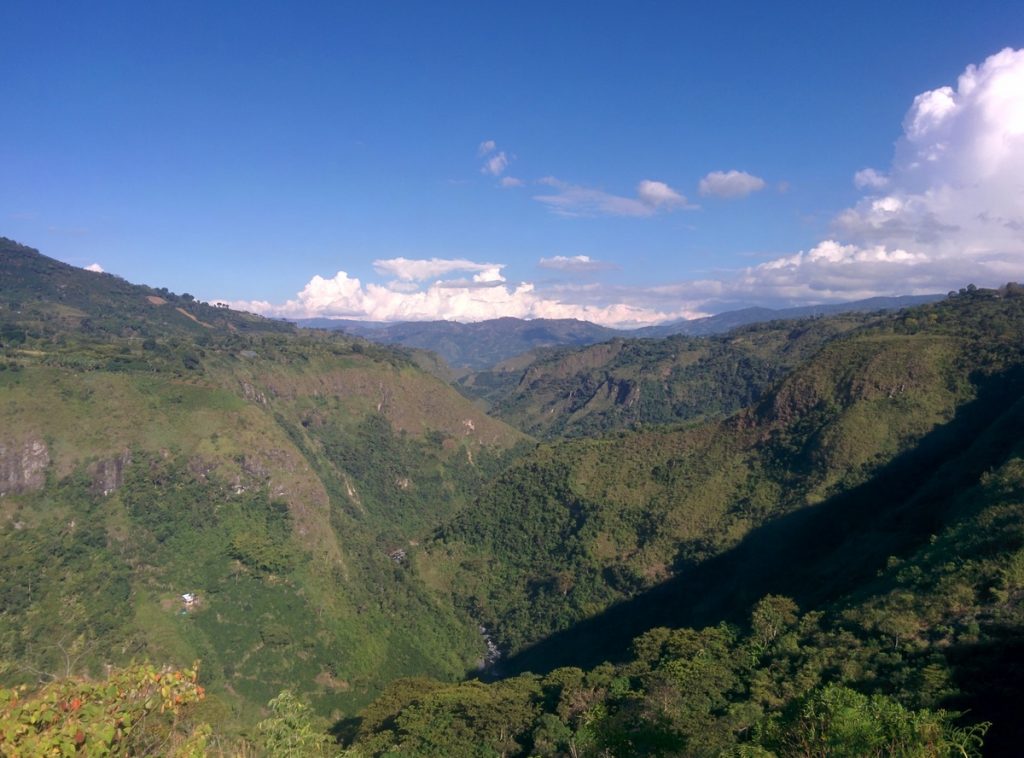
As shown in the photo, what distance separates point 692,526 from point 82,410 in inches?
3476

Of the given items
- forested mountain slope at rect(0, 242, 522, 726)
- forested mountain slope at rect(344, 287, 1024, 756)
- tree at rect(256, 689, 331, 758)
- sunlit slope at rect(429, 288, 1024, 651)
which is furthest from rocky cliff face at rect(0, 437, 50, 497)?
tree at rect(256, 689, 331, 758)

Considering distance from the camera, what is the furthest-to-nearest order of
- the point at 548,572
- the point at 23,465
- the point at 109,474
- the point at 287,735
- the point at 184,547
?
the point at 548,572, the point at 109,474, the point at 184,547, the point at 23,465, the point at 287,735

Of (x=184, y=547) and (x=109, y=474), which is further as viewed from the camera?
(x=109, y=474)

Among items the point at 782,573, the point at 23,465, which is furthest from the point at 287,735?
the point at 23,465

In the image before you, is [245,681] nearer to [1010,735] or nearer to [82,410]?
[82,410]

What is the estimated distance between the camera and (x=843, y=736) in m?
15.0

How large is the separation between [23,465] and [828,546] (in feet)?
314

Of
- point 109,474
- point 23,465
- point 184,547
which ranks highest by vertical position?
point 23,465

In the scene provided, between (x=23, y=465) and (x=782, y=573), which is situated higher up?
(x=23, y=465)

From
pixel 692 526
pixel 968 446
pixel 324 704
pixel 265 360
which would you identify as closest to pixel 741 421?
pixel 692 526

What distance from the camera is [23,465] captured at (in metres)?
78.2

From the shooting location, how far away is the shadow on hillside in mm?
53594

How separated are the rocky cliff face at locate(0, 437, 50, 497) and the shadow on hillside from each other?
65.0m

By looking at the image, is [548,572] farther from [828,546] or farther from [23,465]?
[23,465]
